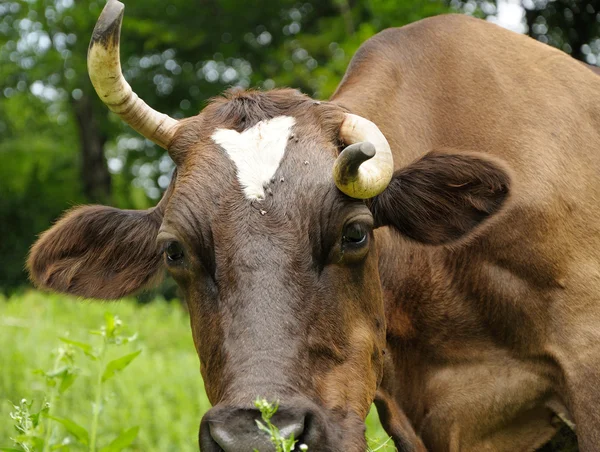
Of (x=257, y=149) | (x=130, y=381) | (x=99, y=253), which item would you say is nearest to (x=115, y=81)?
(x=257, y=149)

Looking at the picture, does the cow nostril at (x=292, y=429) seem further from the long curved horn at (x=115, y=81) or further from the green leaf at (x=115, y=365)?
the long curved horn at (x=115, y=81)

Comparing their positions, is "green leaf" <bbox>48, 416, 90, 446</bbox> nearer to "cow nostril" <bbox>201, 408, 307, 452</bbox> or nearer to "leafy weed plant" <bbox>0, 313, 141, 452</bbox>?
"leafy weed plant" <bbox>0, 313, 141, 452</bbox>

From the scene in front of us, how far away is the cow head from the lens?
3.36 meters

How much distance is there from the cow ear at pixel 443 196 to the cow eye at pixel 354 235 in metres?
0.38

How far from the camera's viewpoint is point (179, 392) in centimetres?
858

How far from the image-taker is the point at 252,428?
313 cm

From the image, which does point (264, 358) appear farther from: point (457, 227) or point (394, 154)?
point (394, 154)

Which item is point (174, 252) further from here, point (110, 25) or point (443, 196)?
point (443, 196)

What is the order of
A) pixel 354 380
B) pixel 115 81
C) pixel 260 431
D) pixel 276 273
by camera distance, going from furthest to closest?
pixel 115 81 → pixel 354 380 → pixel 276 273 → pixel 260 431

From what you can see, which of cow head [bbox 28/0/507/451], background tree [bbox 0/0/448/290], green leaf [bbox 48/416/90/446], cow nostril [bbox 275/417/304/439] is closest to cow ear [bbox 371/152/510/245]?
cow head [bbox 28/0/507/451]

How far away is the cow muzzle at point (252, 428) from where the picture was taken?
123 inches

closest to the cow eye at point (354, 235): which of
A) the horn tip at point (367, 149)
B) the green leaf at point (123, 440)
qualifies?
the horn tip at point (367, 149)

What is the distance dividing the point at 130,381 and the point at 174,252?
18.3 ft

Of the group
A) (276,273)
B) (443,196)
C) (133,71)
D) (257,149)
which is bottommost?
(133,71)
